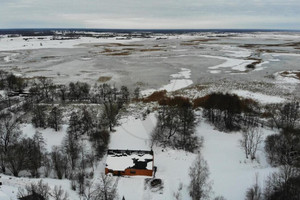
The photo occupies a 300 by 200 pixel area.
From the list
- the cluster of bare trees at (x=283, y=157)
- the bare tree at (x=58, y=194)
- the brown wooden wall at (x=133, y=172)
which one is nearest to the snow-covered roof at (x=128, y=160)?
the brown wooden wall at (x=133, y=172)

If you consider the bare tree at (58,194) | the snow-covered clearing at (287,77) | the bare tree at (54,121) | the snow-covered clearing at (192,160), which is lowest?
the snow-covered clearing at (192,160)

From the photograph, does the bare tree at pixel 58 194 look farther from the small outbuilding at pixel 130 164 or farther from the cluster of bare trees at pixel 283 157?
the cluster of bare trees at pixel 283 157

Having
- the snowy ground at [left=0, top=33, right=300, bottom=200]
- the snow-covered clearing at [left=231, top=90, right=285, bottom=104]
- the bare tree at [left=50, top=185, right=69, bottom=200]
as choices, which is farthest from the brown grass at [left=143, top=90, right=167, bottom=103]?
the bare tree at [left=50, top=185, right=69, bottom=200]

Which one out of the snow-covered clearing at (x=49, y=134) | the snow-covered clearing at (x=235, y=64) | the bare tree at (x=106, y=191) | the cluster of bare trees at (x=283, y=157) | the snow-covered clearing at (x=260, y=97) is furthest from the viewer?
the snow-covered clearing at (x=235, y=64)

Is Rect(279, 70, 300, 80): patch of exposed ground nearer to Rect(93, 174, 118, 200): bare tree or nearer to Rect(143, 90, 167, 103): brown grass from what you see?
Rect(143, 90, 167, 103): brown grass

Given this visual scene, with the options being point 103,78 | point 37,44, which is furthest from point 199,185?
point 37,44

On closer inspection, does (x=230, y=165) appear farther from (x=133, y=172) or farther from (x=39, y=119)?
(x=39, y=119)
